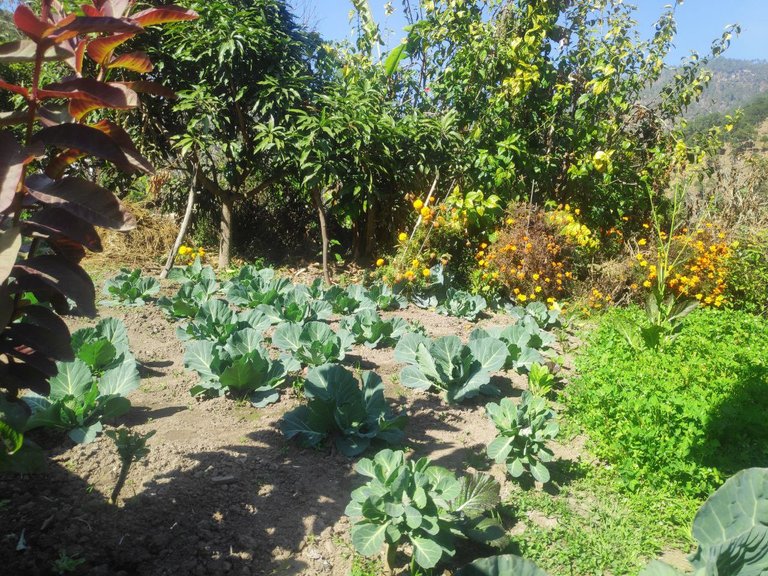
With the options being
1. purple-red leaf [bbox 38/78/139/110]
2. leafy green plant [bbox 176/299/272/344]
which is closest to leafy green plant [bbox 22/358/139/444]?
leafy green plant [bbox 176/299/272/344]

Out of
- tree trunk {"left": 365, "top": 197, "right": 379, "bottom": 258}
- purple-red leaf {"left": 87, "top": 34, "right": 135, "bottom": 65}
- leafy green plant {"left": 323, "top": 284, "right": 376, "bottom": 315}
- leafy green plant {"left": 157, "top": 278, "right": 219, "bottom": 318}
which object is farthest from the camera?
tree trunk {"left": 365, "top": 197, "right": 379, "bottom": 258}

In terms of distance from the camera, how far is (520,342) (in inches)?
179

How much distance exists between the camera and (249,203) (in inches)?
332

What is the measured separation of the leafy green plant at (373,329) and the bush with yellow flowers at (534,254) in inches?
85.0

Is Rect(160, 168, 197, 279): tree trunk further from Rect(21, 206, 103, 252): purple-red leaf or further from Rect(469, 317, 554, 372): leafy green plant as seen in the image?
Rect(21, 206, 103, 252): purple-red leaf

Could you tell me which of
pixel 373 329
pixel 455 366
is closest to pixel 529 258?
pixel 373 329

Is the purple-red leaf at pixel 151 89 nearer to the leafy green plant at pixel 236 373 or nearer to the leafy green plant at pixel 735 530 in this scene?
the leafy green plant at pixel 236 373

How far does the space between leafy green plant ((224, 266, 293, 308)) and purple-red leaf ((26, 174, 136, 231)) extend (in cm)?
356

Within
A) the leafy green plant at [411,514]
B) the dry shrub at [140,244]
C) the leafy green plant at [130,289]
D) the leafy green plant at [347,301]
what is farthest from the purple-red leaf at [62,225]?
the dry shrub at [140,244]

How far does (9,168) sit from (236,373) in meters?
2.09

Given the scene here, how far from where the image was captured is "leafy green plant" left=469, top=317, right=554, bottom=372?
4.31m

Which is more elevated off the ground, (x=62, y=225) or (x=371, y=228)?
(x=62, y=225)

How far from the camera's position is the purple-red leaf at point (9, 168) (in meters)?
1.30

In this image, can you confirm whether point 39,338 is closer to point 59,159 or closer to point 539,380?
point 59,159
